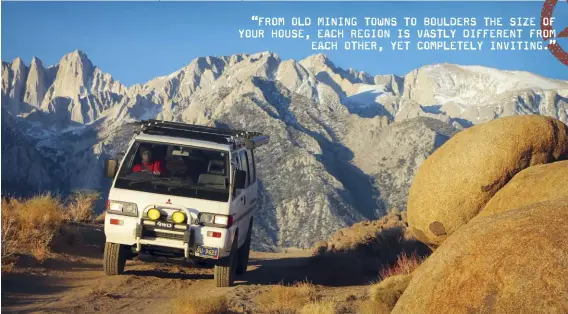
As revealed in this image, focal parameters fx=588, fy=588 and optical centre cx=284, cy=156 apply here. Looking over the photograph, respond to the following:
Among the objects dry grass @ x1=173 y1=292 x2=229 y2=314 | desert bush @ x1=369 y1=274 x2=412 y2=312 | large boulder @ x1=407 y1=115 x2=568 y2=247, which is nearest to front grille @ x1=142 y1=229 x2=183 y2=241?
dry grass @ x1=173 y1=292 x2=229 y2=314

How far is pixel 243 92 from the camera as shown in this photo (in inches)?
6388

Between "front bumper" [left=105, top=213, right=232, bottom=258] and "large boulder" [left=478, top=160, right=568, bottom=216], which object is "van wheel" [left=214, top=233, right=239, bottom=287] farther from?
"large boulder" [left=478, top=160, right=568, bottom=216]

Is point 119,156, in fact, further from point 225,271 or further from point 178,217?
point 225,271

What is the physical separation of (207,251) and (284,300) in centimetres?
154

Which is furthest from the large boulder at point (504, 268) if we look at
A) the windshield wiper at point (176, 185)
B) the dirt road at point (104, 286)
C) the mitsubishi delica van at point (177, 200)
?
the windshield wiper at point (176, 185)

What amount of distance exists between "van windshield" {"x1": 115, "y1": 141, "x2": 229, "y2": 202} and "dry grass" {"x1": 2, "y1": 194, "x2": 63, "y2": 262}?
2671 millimetres

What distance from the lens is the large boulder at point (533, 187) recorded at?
27.7 feet

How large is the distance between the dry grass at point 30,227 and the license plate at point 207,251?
139 inches

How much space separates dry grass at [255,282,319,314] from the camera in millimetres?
8187

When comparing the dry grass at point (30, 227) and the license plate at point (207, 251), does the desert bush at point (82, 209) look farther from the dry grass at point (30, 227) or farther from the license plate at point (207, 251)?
the license plate at point (207, 251)

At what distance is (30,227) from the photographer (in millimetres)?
12781

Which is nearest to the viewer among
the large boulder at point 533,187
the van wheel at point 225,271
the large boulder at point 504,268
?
the large boulder at point 504,268

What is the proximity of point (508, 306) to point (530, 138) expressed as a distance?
7981 millimetres

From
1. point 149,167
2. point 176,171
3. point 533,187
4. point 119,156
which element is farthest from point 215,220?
point 533,187
